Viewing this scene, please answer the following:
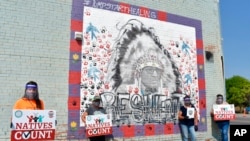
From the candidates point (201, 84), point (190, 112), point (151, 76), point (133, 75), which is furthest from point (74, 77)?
point (201, 84)

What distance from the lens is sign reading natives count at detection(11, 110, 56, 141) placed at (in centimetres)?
628

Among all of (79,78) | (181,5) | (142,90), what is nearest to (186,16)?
(181,5)

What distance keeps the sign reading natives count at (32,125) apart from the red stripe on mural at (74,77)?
152 cm

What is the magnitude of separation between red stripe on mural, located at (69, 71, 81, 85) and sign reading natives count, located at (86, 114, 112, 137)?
3.41 feet

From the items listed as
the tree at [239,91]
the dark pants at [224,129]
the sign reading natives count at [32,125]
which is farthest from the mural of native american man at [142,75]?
the tree at [239,91]

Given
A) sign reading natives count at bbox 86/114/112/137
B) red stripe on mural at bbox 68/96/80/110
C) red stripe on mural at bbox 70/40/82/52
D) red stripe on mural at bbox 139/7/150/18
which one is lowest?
sign reading natives count at bbox 86/114/112/137

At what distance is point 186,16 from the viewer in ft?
36.2

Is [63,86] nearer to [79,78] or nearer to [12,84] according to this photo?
[79,78]

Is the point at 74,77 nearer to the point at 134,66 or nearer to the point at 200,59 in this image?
the point at 134,66

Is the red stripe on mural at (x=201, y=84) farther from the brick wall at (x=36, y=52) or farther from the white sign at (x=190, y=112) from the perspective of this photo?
the brick wall at (x=36, y=52)

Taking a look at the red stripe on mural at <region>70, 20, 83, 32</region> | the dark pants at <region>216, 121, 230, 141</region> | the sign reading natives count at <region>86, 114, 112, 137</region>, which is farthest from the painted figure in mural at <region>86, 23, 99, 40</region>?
the dark pants at <region>216, 121, 230, 141</region>

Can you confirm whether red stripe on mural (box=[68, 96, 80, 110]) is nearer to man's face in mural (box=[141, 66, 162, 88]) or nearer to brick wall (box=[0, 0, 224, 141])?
brick wall (box=[0, 0, 224, 141])

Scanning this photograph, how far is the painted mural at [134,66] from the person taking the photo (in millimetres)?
8383

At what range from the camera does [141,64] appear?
9562mm
